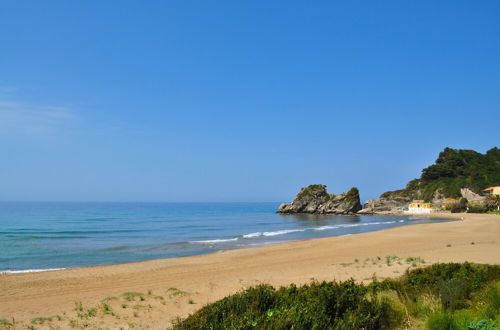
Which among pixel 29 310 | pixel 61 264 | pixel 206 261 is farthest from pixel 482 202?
pixel 29 310

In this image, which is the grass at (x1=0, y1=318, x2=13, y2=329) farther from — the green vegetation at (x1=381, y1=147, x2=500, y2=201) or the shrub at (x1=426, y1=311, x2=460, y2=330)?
the green vegetation at (x1=381, y1=147, x2=500, y2=201)

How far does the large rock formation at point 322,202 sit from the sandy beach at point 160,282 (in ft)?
234

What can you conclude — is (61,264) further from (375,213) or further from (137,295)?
(375,213)

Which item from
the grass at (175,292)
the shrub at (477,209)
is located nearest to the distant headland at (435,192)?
the shrub at (477,209)

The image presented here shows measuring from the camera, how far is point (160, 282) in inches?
640

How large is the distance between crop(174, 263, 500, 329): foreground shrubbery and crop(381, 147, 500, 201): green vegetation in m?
101

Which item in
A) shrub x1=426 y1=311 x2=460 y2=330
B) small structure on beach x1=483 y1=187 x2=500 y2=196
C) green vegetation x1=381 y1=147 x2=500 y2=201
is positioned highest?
green vegetation x1=381 y1=147 x2=500 y2=201

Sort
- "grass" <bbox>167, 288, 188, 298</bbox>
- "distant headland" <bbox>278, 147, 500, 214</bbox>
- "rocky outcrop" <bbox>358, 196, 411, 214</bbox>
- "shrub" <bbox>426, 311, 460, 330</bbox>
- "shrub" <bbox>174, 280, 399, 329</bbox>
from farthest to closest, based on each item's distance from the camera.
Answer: "rocky outcrop" <bbox>358, 196, 411, 214</bbox> < "distant headland" <bbox>278, 147, 500, 214</bbox> < "grass" <bbox>167, 288, 188, 298</bbox> < "shrub" <bbox>426, 311, 460, 330</bbox> < "shrub" <bbox>174, 280, 399, 329</bbox>

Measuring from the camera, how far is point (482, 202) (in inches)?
3179

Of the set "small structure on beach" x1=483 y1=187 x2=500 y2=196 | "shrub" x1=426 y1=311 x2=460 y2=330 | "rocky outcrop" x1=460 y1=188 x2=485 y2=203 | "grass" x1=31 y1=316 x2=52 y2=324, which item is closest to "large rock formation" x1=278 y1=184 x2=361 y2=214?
"rocky outcrop" x1=460 y1=188 x2=485 y2=203

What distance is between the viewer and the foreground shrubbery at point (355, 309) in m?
5.39

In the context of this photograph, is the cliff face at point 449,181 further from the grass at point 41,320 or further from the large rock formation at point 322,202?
the grass at point 41,320

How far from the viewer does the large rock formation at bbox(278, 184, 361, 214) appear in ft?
313

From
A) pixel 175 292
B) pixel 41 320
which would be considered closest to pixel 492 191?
pixel 175 292
